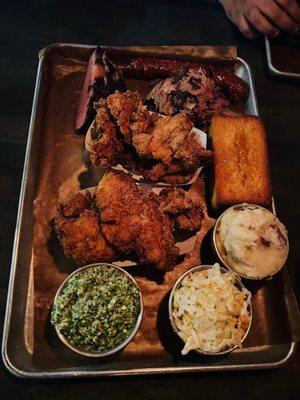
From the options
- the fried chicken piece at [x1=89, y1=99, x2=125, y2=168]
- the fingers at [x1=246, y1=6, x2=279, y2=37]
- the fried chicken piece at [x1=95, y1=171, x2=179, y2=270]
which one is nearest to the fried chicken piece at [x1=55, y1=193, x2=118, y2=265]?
the fried chicken piece at [x1=95, y1=171, x2=179, y2=270]

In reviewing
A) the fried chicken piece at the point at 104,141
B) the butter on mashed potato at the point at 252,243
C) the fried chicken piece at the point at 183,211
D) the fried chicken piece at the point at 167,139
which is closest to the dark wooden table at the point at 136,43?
the butter on mashed potato at the point at 252,243

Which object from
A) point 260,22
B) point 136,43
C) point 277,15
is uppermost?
point 277,15

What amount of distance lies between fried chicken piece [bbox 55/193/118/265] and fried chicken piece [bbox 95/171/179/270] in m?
0.06

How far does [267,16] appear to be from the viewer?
4.25m

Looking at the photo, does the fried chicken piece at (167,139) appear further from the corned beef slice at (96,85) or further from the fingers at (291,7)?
the fingers at (291,7)

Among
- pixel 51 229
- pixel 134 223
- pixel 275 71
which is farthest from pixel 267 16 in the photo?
pixel 51 229

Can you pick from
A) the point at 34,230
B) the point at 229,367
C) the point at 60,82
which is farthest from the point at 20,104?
the point at 229,367

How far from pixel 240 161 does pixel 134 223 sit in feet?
3.64

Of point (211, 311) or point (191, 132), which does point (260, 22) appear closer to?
point (191, 132)

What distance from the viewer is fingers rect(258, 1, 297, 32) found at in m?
4.20

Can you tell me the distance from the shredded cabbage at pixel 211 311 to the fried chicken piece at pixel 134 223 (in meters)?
0.27

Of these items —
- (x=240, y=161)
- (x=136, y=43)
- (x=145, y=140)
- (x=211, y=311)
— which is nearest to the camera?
(x=211, y=311)

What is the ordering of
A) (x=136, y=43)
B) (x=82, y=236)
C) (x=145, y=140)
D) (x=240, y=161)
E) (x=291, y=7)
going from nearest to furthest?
(x=82, y=236), (x=145, y=140), (x=240, y=161), (x=291, y=7), (x=136, y=43)

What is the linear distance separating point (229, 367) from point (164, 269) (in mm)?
780
